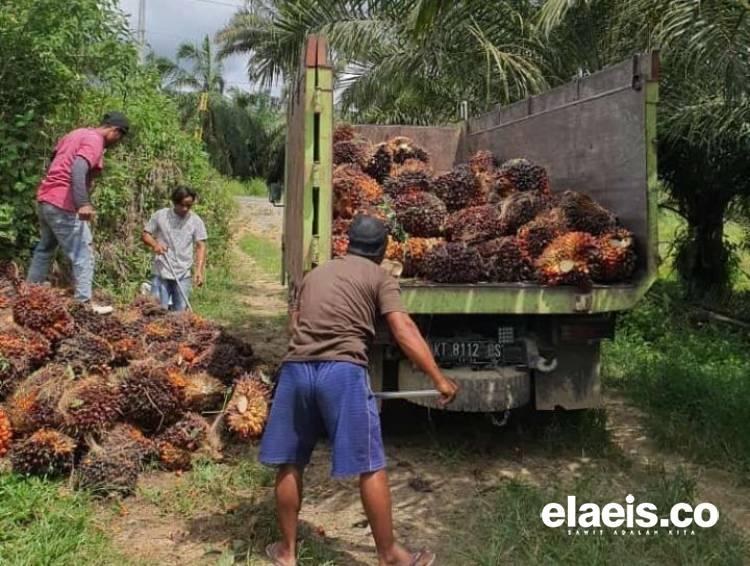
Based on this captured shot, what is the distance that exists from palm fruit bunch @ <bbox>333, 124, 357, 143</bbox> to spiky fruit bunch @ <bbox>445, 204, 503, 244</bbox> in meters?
1.46

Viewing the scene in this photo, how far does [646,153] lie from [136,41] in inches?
217

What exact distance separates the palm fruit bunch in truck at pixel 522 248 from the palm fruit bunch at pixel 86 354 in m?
1.22

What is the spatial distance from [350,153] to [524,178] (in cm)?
136

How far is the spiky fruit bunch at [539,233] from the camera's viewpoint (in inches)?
176

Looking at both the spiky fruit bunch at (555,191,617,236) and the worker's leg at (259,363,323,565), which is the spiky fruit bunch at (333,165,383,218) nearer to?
the spiky fruit bunch at (555,191,617,236)

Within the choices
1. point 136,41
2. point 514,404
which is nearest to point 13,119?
point 136,41

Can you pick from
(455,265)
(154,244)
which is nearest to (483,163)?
(455,265)

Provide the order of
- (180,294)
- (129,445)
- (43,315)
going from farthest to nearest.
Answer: (180,294), (43,315), (129,445)

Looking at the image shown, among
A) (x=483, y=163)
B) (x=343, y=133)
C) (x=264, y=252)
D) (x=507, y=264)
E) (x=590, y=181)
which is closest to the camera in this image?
(x=507, y=264)

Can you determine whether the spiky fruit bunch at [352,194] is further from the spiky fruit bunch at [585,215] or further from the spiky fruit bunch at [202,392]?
the spiky fruit bunch at [202,392]

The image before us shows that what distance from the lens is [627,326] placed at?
847 cm

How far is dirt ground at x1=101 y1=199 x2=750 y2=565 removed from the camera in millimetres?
3457

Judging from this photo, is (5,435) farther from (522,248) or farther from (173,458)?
(522,248)

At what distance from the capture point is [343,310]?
3.12 m
